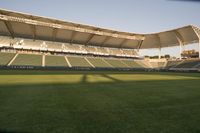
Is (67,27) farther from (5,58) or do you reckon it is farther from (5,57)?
(5,58)

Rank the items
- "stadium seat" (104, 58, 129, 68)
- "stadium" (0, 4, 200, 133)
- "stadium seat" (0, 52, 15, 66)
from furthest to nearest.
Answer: "stadium seat" (104, 58, 129, 68)
"stadium seat" (0, 52, 15, 66)
"stadium" (0, 4, 200, 133)

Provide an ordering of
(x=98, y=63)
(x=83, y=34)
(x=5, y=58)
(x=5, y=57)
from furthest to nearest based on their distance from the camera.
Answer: (x=83, y=34), (x=98, y=63), (x=5, y=57), (x=5, y=58)

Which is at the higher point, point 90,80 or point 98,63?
point 98,63

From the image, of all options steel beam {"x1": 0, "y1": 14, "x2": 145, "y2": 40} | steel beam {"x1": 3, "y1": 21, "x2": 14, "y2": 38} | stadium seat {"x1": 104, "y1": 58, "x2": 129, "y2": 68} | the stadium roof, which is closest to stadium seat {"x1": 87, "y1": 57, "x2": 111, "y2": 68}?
stadium seat {"x1": 104, "y1": 58, "x2": 129, "y2": 68}

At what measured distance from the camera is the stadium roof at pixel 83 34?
137 ft

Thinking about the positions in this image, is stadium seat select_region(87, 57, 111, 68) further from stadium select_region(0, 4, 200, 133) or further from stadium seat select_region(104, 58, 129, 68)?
stadium seat select_region(104, 58, 129, 68)

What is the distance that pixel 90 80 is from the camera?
18.8 m

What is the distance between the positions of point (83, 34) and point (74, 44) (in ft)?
18.4

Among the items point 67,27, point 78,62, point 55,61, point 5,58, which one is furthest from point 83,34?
point 5,58

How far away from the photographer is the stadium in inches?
200

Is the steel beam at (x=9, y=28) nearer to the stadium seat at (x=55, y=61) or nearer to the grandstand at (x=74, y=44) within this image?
the grandstand at (x=74, y=44)

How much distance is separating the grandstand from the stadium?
0.16 metres

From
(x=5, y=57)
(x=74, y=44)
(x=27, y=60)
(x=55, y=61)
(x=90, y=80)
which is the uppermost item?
(x=74, y=44)

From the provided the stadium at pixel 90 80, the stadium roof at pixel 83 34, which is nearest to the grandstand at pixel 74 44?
the stadium roof at pixel 83 34
